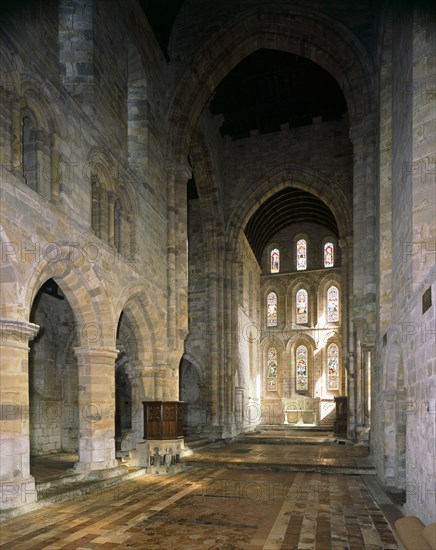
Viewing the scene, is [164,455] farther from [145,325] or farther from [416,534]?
[416,534]

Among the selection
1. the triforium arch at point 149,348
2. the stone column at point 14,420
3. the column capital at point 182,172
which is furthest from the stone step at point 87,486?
the column capital at point 182,172

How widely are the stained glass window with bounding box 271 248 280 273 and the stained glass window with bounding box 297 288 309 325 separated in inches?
74.7

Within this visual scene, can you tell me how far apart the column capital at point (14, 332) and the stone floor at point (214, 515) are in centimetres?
235

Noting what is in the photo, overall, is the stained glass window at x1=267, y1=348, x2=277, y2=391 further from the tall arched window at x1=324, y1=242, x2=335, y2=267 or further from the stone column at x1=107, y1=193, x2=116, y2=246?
the stone column at x1=107, y1=193, x2=116, y2=246

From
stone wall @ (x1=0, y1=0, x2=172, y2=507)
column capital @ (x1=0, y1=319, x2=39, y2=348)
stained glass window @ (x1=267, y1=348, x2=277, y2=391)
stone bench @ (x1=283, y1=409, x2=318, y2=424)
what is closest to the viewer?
column capital @ (x1=0, y1=319, x2=39, y2=348)

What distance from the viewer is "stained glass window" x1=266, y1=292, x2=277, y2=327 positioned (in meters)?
29.4

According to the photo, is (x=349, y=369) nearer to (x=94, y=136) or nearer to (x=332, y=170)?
(x=332, y=170)

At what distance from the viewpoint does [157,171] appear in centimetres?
1382

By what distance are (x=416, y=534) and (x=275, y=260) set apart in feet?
83.4

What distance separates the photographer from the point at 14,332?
718 centimetres

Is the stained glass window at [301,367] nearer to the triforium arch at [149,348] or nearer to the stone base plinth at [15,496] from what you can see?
the triforium arch at [149,348]

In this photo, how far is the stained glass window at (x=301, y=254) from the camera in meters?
29.1

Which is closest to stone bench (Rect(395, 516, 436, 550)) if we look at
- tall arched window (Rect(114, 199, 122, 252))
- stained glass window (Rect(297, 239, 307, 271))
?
tall arched window (Rect(114, 199, 122, 252))

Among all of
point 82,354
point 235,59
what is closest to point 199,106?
point 235,59
